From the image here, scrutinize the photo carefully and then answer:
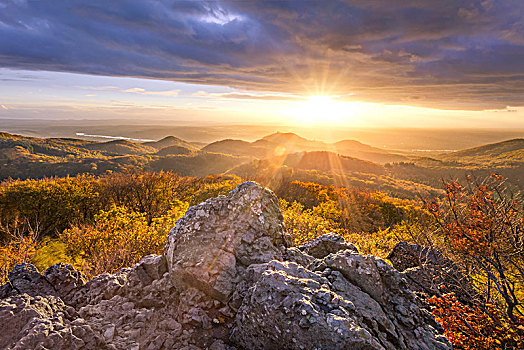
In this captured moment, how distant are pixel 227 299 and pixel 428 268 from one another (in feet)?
24.2

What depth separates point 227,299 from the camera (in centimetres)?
604

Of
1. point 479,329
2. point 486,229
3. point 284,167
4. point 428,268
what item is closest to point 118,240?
point 428,268

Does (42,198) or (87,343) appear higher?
(87,343)

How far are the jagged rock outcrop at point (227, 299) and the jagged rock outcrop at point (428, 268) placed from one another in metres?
3.40

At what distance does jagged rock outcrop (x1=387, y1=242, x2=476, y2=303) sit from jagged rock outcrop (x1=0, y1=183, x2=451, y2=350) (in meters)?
3.40

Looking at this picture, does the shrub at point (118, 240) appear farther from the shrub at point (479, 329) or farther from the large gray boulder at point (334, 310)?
the shrub at point (479, 329)

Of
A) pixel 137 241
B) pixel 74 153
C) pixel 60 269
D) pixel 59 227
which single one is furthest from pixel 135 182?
pixel 74 153

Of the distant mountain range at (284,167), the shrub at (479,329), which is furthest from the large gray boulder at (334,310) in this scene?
the distant mountain range at (284,167)

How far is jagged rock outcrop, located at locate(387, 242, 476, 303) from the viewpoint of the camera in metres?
8.86

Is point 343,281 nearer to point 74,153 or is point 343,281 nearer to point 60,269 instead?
point 60,269

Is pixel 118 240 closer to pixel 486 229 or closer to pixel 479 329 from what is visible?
pixel 479 329

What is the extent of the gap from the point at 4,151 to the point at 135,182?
136m

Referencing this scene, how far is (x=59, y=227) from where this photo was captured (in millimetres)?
23938

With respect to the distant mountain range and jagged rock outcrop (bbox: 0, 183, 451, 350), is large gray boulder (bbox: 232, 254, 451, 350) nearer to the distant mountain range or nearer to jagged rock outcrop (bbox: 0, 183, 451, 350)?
jagged rock outcrop (bbox: 0, 183, 451, 350)
